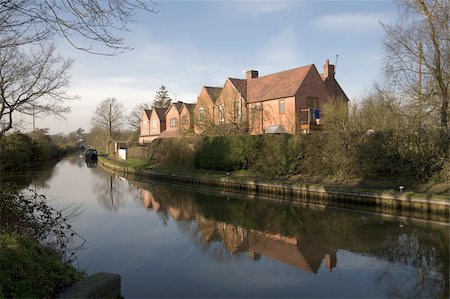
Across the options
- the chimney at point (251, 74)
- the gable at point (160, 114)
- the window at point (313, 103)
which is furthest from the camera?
the gable at point (160, 114)

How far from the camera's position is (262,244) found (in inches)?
475

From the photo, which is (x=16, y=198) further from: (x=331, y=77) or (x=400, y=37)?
(x=331, y=77)

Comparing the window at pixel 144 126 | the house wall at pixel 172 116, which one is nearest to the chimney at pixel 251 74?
the house wall at pixel 172 116

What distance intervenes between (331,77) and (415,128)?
19.8 metres

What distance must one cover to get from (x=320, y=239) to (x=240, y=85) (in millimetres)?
29247

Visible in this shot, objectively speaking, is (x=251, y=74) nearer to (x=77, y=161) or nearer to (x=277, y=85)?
(x=277, y=85)

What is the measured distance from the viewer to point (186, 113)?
48312mm

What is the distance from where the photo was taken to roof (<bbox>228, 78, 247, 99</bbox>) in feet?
128

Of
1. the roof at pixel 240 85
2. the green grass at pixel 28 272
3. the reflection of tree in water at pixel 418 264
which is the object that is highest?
the roof at pixel 240 85

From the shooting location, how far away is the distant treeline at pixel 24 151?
32206 millimetres

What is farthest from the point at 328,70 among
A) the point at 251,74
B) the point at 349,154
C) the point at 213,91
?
the point at 349,154

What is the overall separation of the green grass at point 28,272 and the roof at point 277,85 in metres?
28.3

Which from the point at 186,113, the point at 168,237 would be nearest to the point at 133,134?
the point at 186,113

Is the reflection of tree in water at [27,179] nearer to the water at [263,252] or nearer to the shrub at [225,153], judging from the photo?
the shrub at [225,153]
